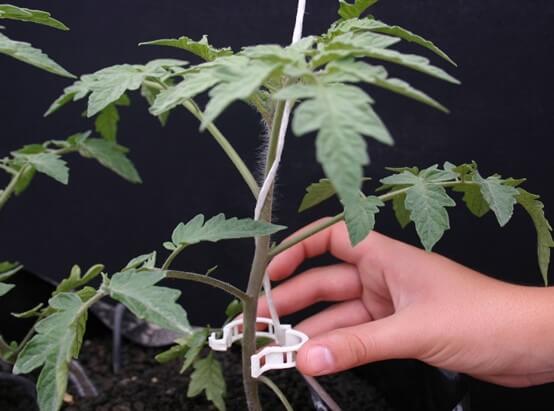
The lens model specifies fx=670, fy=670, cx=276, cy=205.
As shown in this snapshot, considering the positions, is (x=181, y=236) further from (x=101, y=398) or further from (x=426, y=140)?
(x=426, y=140)

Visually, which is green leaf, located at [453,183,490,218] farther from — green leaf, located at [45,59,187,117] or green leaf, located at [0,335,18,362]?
green leaf, located at [0,335,18,362]

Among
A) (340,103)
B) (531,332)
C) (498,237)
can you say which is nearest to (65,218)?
(498,237)

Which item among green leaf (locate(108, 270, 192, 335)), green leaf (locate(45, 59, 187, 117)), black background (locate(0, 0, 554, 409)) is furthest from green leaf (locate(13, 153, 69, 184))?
black background (locate(0, 0, 554, 409))

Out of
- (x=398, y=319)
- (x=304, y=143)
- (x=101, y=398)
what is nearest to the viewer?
(x=398, y=319)

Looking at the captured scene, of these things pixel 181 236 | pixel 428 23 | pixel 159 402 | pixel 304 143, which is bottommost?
pixel 159 402

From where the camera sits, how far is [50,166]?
0.86 meters

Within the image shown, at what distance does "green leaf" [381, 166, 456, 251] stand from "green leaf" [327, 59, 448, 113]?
0.22 meters

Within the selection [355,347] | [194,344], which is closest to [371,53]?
[355,347]

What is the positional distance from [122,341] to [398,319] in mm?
607

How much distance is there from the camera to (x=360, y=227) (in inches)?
26.0

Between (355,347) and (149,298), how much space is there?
0.91 ft

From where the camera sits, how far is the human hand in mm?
757

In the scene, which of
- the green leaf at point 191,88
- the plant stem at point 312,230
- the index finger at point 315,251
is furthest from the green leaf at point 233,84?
the index finger at point 315,251

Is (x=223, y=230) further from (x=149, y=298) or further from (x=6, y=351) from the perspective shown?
(x=6, y=351)
